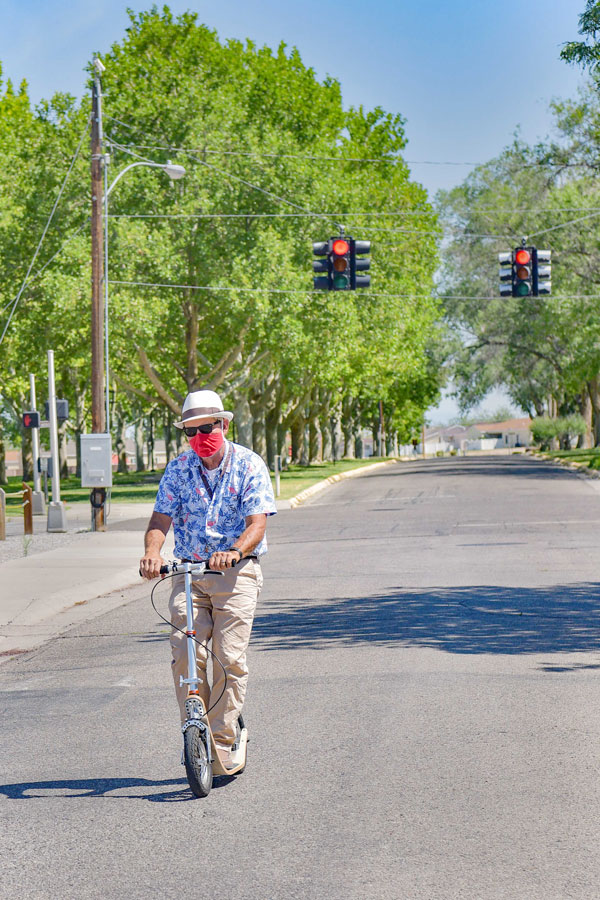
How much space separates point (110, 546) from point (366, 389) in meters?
48.1

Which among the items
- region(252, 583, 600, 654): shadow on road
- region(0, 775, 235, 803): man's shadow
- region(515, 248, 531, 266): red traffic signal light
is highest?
region(515, 248, 531, 266): red traffic signal light

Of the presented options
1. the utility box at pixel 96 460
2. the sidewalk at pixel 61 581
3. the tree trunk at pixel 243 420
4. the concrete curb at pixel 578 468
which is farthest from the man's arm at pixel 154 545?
the tree trunk at pixel 243 420

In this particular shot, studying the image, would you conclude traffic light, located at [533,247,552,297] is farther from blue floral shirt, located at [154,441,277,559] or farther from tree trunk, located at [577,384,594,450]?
tree trunk, located at [577,384,594,450]

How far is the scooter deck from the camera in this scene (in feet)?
20.3

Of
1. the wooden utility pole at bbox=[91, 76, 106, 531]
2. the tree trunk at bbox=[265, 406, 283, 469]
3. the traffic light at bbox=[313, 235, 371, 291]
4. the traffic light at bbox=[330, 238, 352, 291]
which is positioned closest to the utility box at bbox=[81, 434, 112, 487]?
the wooden utility pole at bbox=[91, 76, 106, 531]

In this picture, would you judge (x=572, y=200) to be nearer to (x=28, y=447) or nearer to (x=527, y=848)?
(x=28, y=447)

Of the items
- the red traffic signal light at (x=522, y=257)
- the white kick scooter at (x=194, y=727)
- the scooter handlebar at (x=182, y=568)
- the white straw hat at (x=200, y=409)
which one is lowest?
the white kick scooter at (x=194, y=727)

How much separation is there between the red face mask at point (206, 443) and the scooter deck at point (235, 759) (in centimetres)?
143

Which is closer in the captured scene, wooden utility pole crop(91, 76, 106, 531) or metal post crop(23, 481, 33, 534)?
metal post crop(23, 481, 33, 534)

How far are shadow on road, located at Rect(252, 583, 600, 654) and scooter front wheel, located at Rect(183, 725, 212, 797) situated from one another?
14.2ft

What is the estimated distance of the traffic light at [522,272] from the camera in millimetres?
25938

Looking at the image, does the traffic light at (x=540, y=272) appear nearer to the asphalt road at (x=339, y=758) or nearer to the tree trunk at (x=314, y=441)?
the asphalt road at (x=339, y=758)

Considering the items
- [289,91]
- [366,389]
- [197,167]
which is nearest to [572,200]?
[289,91]

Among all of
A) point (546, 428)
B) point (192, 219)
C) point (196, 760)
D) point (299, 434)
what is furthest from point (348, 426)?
point (196, 760)
